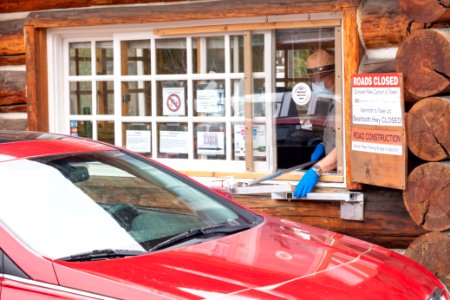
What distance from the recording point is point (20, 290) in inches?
121

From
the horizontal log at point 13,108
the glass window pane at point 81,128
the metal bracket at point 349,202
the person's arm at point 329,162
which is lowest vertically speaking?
the metal bracket at point 349,202

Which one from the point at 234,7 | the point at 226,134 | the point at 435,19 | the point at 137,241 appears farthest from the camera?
the point at 226,134

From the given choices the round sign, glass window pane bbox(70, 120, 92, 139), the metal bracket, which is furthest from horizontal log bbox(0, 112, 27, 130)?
the metal bracket

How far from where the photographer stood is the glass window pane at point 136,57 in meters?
7.84

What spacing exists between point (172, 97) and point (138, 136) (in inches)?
22.8

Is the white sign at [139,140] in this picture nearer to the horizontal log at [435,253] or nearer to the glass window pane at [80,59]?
the glass window pane at [80,59]

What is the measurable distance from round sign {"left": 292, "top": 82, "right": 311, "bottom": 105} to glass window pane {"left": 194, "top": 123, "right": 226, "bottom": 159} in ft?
2.63

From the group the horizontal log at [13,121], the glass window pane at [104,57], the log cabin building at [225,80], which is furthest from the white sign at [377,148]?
the horizontal log at [13,121]

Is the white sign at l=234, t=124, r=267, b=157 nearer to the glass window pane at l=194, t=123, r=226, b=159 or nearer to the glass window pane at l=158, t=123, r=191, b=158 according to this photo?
the glass window pane at l=194, t=123, r=226, b=159

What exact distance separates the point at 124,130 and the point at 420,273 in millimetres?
4761

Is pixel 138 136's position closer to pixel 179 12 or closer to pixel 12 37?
pixel 179 12

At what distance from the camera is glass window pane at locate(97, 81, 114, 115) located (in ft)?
26.6

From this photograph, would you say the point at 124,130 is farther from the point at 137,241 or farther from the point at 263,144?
the point at 137,241

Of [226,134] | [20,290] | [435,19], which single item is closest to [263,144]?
[226,134]
